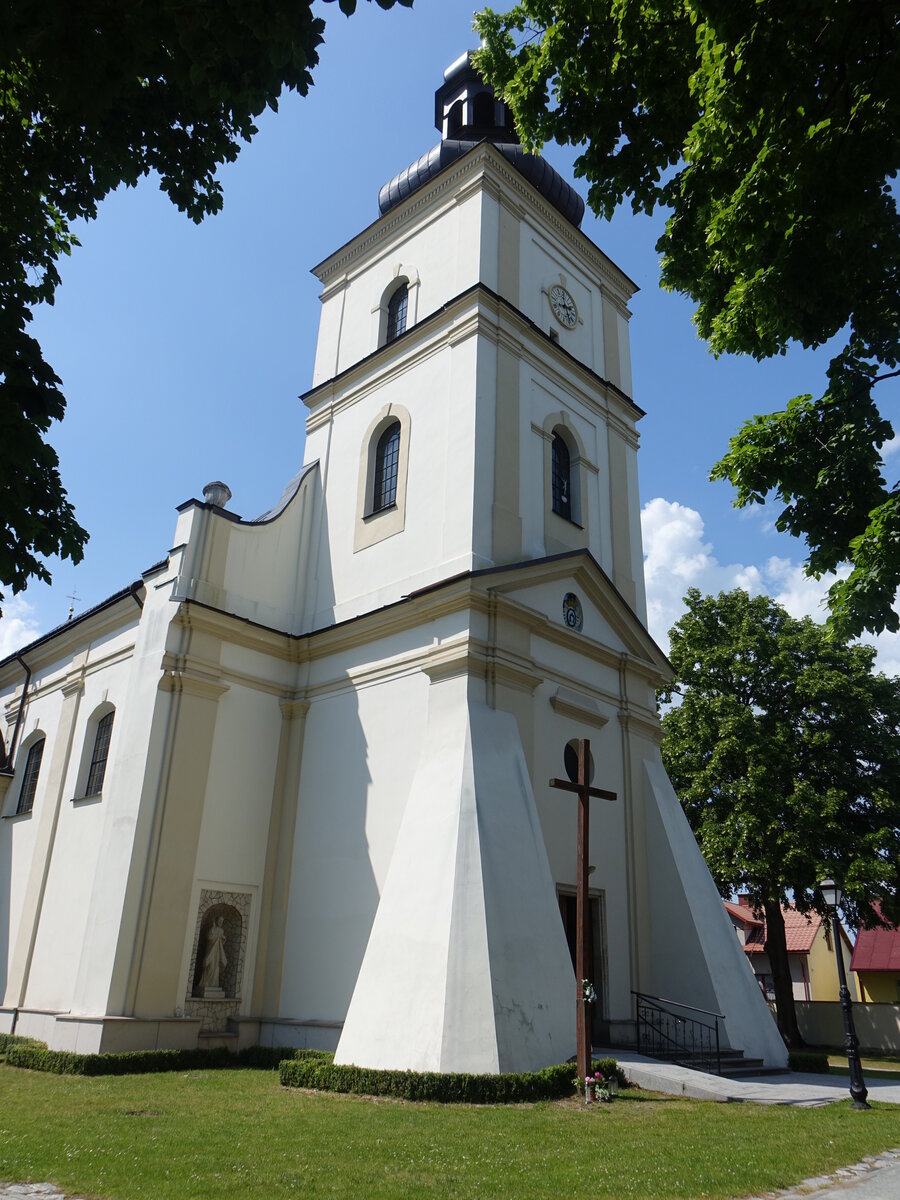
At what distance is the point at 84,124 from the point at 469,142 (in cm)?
1828

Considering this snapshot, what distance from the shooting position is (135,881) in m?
14.9

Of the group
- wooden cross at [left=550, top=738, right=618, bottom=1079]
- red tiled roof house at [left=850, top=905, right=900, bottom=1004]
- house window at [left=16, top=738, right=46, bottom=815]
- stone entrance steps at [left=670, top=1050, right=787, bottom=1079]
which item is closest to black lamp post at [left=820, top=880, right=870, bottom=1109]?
stone entrance steps at [left=670, top=1050, right=787, bottom=1079]

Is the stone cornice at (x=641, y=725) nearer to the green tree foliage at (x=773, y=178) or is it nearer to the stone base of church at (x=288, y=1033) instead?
the stone base of church at (x=288, y=1033)

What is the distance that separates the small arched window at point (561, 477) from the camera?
19500mm

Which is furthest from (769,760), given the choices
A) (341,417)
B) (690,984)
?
(341,417)

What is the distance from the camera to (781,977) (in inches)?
953

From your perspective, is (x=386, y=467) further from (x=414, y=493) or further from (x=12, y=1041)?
(x=12, y=1041)

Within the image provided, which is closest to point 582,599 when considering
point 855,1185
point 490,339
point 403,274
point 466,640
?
point 466,640

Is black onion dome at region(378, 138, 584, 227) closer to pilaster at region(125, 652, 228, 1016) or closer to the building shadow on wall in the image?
pilaster at region(125, 652, 228, 1016)

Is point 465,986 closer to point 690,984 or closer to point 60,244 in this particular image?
point 690,984

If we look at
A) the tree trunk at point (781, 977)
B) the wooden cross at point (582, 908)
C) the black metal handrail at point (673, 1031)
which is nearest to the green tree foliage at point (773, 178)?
the wooden cross at point (582, 908)

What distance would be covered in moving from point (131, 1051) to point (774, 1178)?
10296mm

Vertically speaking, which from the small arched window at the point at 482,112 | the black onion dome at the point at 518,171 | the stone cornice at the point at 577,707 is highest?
the small arched window at the point at 482,112

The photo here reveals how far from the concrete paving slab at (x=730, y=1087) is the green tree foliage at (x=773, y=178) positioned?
6652 millimetres
